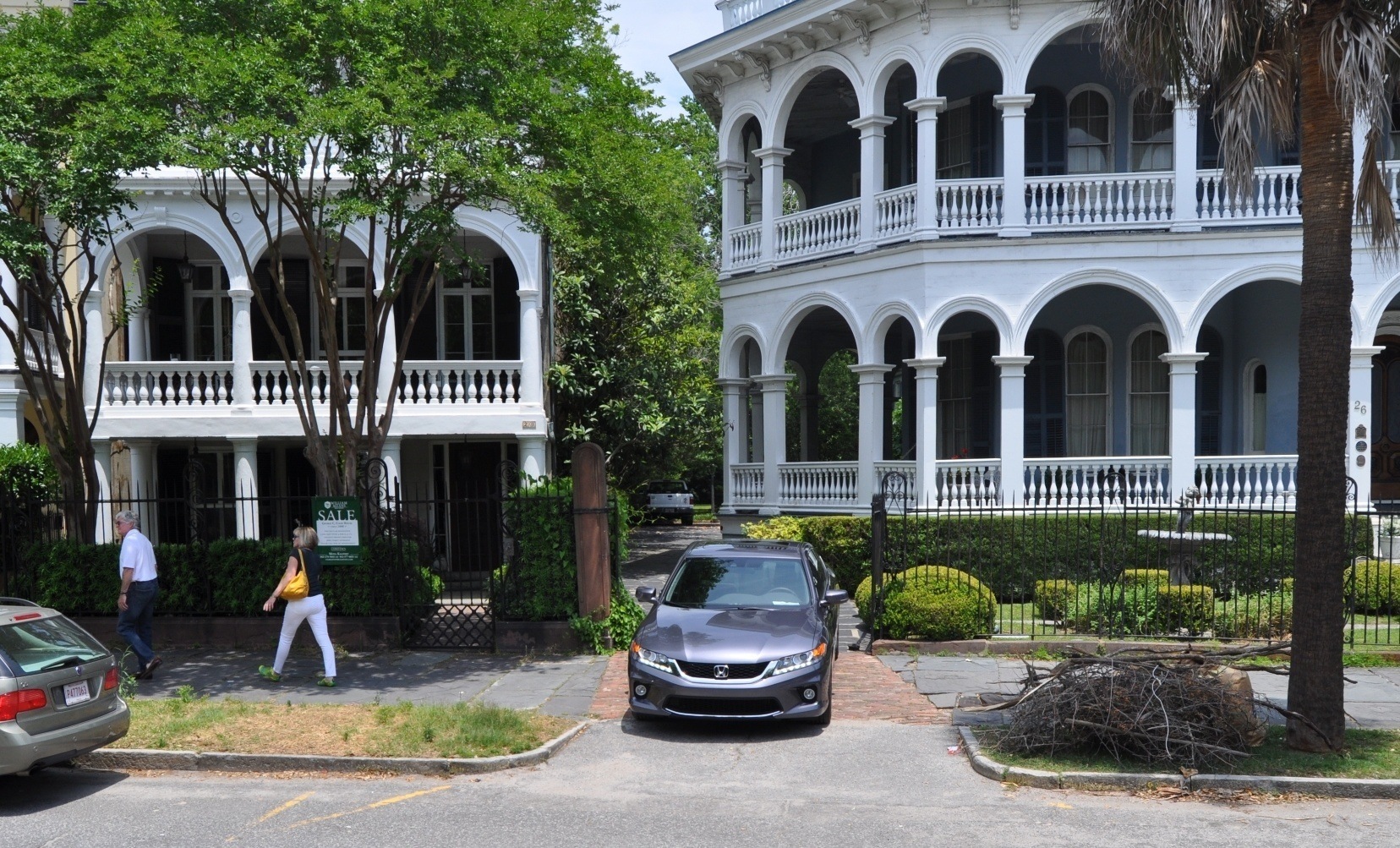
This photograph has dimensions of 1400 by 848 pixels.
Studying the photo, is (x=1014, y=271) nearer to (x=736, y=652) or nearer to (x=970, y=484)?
(x=970, y=484)

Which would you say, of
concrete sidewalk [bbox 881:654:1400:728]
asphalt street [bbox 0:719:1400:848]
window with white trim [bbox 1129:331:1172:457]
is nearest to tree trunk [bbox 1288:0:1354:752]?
asphalt street [bbox 0:719:1400:848]

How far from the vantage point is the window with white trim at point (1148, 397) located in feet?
65.1

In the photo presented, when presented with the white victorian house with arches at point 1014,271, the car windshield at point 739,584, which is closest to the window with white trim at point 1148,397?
the white victorian house with arches at point 1014,271

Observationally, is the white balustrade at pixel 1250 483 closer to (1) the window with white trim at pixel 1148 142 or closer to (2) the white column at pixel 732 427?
(1) the window with white trim at pixel 1148 142

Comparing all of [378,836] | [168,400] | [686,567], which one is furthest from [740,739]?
[168,400]

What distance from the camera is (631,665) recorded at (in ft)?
33.1

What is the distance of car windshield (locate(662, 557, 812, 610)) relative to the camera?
439 inches

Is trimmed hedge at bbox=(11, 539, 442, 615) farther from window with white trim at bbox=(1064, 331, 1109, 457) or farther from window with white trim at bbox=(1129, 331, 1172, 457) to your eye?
window with white trim at bbox=(1129, 331, 1172, 457)

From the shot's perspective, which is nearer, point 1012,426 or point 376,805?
point 376,805

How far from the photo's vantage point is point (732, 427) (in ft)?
70.7

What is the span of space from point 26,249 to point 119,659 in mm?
4666

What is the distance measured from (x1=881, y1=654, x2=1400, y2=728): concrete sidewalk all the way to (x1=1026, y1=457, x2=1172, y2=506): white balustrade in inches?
210

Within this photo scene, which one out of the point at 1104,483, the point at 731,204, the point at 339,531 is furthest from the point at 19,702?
the point at 731,204

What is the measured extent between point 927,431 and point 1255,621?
5.91 meters
